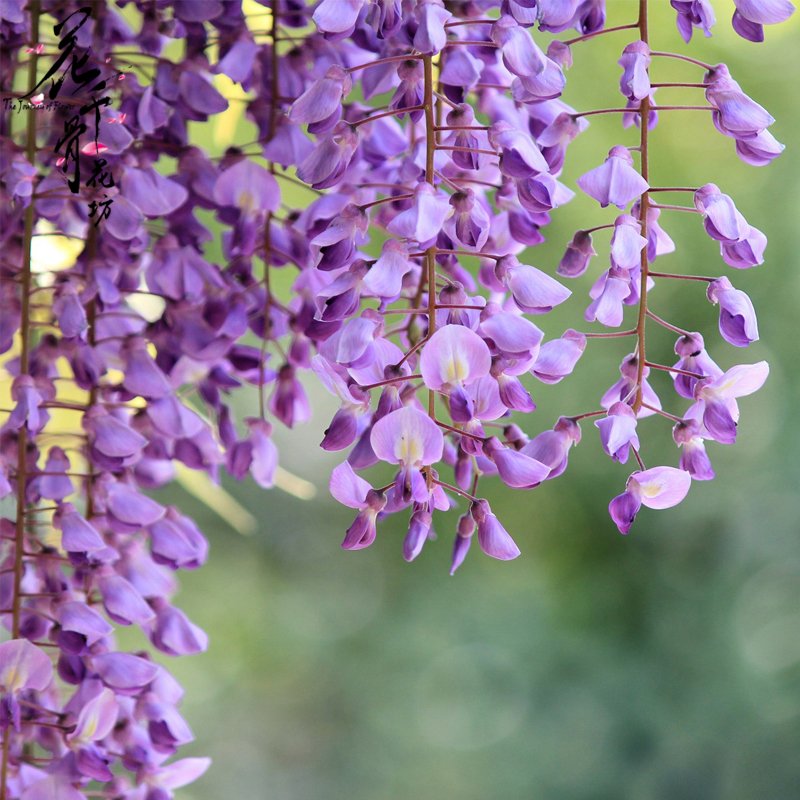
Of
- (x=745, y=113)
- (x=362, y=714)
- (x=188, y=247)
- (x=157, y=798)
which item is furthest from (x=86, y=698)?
(x=362, y=714)

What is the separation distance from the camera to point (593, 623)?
155cm

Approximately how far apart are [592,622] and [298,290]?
1304 mm

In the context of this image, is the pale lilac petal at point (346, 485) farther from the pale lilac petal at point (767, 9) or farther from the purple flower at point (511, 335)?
the pale lilac petal at point (767, 9)

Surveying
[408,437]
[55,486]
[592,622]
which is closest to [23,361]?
[55,486]

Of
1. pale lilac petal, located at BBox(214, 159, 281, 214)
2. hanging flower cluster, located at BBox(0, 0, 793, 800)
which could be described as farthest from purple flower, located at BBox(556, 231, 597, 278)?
pale lilac petal, located at BBox(214, 159, 281, 214)

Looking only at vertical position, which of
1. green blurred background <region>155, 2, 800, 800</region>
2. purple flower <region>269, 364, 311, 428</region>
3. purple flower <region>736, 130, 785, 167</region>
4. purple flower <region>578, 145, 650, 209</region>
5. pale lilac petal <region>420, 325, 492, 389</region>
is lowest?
green blurred background <region>155, 2, 800, 800</region>

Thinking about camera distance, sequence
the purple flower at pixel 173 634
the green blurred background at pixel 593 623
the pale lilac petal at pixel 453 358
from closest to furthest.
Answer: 1. the pale lilac petal at pixel 453 358
2. the purple flower at pixel 173 634
3. the green blurred background at pixel 593 623

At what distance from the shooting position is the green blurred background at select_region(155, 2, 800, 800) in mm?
1423

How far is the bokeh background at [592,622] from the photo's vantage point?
56.0 inches

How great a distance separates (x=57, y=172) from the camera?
12.5 inches

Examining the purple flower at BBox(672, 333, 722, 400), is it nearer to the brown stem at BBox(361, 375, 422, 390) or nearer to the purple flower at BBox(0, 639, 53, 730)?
the brown stem at BBox(361, 375, 422, 390)

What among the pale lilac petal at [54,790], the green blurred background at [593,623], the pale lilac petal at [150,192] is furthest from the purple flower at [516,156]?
the green blurred background at [593,623]

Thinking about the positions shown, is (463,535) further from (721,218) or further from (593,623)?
(593,623)

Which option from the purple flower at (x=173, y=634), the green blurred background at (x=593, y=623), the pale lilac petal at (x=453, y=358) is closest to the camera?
the pale lilac petal at (x=453, y=358)
